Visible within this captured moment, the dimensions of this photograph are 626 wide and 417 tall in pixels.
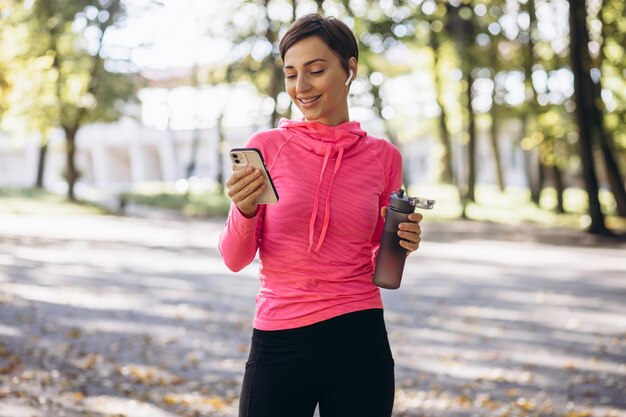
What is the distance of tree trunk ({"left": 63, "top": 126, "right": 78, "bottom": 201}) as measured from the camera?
3309 cm

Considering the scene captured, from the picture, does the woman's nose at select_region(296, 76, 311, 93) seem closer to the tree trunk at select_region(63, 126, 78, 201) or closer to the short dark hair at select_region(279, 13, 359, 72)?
the short dark hair at select_region(279, 13, 359, 72)

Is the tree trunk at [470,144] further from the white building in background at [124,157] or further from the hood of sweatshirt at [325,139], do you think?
the white building in background at [124,157]

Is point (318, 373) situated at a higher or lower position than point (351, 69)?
lower

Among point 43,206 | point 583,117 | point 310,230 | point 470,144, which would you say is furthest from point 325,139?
point 43,206

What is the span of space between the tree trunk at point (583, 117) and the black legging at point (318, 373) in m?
19.3

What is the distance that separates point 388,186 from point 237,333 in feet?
24.8

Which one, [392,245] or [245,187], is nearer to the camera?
[245,187]

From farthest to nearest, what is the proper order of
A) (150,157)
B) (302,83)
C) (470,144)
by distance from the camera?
(150,157), (470,144), (302,83)

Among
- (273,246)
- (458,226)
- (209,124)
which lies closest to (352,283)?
(273,246)

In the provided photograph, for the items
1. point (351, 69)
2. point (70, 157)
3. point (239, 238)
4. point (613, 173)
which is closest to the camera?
point (239, 238)

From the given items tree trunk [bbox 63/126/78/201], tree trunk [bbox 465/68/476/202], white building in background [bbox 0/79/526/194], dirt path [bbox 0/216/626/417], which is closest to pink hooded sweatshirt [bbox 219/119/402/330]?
dirt path [bbox 0/216/626/417]

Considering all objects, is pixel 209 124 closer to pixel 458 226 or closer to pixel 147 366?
pixel 458 226

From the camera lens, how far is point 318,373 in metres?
2.32

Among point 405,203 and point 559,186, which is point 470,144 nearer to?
point 559,186
